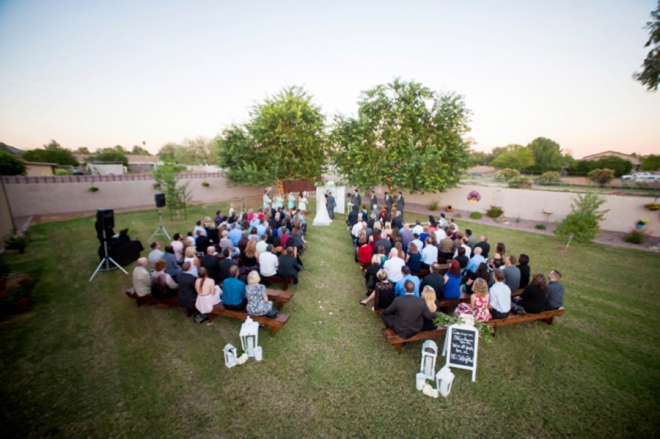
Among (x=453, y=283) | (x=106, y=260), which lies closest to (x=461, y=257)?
(x=453, y=283)

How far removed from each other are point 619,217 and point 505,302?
44.8 ft

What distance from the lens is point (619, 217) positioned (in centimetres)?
1242

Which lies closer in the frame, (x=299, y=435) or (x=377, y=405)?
(x=299, y=435)

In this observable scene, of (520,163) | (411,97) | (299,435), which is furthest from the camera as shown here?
(520,163)

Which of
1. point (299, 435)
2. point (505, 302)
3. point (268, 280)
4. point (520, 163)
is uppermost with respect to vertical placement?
point (520, 163)

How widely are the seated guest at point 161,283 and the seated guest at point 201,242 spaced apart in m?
2.19

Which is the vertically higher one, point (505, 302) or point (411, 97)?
point (411, 97)

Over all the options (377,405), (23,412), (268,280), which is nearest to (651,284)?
(377,405)

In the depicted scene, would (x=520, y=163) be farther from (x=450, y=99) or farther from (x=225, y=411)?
(x=225, y=411)

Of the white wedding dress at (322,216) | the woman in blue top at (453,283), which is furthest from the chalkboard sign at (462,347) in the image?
the white wedding dress at (322,216)

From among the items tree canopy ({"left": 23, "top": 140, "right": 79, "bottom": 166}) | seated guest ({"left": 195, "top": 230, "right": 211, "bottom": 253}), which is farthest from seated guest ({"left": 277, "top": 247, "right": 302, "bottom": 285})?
tree canopy ({"left": 23, "top": 140, "right": 79, "bottom": 166})

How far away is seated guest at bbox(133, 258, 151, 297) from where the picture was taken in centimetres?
561

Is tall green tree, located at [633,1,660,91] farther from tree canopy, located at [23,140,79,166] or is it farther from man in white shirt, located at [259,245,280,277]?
tree canopy, located at [23,140,79,166]

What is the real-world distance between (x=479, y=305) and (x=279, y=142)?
15820mm
